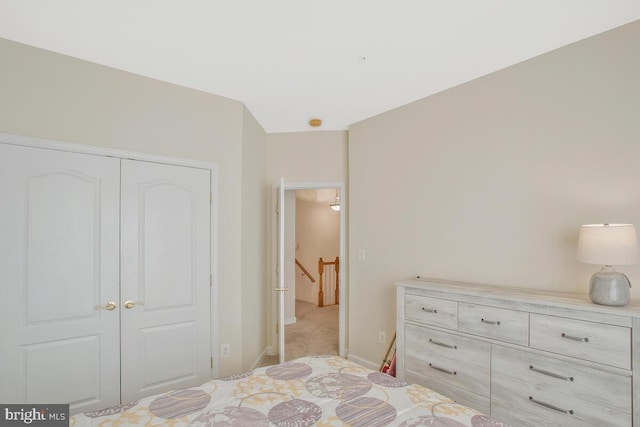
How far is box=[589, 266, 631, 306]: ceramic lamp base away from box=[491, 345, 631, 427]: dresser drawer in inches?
14.2

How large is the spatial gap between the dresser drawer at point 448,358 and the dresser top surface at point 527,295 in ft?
1.05

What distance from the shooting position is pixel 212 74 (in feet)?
8.11

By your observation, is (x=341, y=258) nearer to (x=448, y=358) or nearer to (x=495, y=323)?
(x=448, y=358)

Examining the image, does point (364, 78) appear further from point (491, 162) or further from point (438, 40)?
point (491, 162)

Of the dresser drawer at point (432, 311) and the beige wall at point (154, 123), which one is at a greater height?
the beige wall at point (154, 123)

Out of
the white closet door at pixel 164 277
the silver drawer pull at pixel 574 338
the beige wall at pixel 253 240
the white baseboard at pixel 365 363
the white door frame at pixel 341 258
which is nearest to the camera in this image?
the silver drawer pull at pixel 574 338

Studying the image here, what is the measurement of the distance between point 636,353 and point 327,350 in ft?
9.52

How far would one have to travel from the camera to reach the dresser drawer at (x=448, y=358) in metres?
2.04

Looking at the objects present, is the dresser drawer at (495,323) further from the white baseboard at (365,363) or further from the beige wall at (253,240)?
the beige wall at (253,240)

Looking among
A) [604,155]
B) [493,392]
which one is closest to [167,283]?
[493,392]

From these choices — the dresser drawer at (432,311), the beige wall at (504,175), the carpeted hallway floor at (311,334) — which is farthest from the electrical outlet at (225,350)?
the dresser drawer at (432,311)

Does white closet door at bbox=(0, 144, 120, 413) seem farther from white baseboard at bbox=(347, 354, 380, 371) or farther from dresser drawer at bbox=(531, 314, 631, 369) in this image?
dresser drawer at bbox=(531, 314, 631, 369)

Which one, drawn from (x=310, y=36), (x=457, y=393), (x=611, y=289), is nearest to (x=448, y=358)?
(x=457, y=393)

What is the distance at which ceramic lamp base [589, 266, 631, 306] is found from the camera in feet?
5.31
